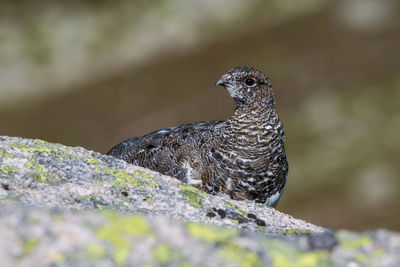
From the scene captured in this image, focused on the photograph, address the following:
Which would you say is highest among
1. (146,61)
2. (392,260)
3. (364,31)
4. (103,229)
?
(364,31)

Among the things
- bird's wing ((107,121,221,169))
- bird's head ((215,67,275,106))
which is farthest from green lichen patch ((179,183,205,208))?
bird's head ((215,67,275,106))

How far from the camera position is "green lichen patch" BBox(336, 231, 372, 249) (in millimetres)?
3422

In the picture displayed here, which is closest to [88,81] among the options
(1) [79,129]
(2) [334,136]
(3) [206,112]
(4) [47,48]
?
(4) [47,48]

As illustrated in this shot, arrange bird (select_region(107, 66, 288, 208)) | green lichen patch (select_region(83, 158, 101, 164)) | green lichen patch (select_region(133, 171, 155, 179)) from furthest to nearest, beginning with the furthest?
bird (select_region(107, 66, 288, 208)) < green lichen patch (select_region(83, 158, 101, 164)) < green lichen patch (select_region(133, 171, 155, 179))

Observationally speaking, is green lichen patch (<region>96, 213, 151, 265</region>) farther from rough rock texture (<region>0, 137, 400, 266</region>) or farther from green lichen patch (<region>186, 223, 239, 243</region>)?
green lichen patch (<region>186, 223, 239, 243</region>)

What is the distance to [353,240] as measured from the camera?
136 inches

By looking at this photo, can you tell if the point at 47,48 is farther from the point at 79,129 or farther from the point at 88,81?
the point at 79,129

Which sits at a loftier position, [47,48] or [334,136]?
[47,48]

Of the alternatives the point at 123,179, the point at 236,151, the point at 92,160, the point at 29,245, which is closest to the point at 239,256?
the point at 29,245

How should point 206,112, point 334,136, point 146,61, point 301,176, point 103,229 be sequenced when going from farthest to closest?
point 146,61, point 206,112, point 334,136, point 301,176, point 103,229

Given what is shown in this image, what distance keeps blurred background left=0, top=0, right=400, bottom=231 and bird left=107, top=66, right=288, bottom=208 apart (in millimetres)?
18012

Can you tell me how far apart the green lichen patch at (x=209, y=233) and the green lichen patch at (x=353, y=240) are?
578mm

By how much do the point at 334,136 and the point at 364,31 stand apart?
1282 centimetres

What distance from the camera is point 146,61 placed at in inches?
1672
